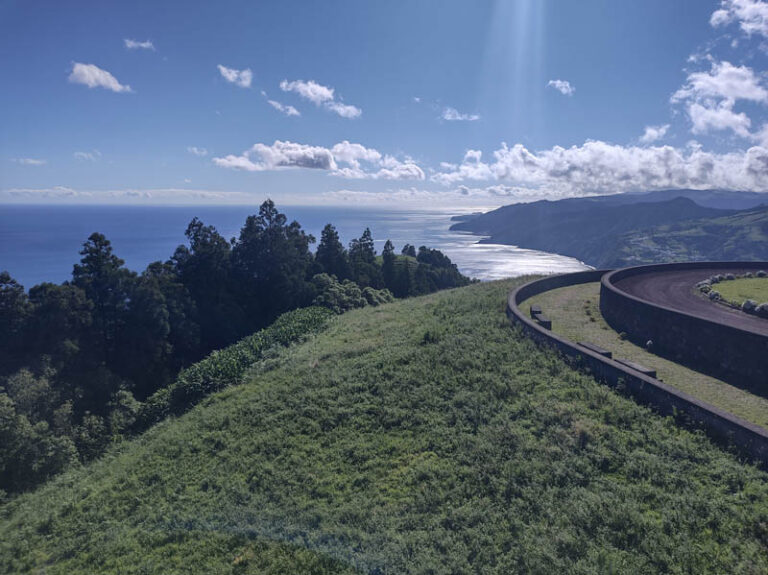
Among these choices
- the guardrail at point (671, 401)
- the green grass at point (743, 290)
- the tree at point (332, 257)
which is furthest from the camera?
the tree at point (332, 257)

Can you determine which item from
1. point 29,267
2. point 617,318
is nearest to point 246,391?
point 617,318

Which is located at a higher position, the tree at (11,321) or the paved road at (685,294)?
the paved road at (685,294)

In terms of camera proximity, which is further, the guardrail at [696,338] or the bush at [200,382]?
the bush at [200,382]

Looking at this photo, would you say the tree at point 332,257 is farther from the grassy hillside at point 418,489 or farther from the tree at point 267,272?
the grassy hillside at point 418,489

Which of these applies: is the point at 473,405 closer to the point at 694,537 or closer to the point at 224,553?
the point at 694,537

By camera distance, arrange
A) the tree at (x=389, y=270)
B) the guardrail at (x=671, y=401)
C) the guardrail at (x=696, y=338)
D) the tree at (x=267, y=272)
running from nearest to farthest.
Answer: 1. the guardrail at (x=671, y=401)
2. the guardrail at (x=696, y=338)
3. the tree at (x=267, y=272)
4. the tree at (x=389, y=270)

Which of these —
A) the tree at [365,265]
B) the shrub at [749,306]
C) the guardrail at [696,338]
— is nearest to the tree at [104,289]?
the tree at [365,265]
